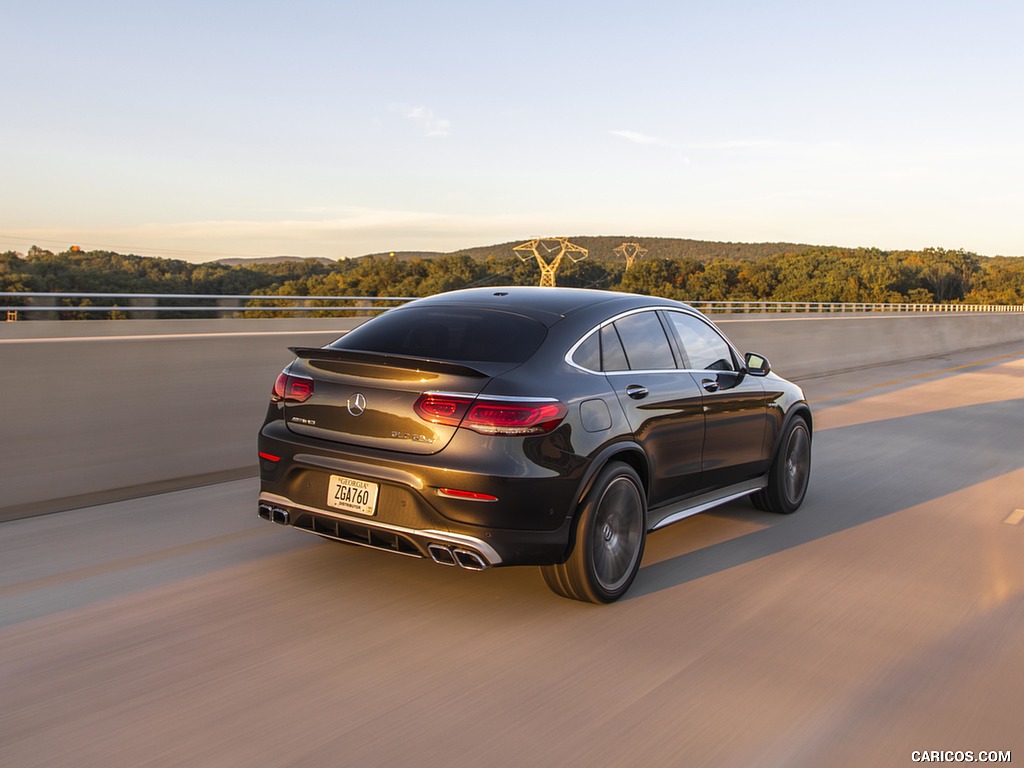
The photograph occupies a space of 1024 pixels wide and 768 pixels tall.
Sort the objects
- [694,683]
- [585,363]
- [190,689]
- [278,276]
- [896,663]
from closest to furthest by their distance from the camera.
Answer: [190,689] < [694,683] < [896,663] < [585,363] < [278,276]

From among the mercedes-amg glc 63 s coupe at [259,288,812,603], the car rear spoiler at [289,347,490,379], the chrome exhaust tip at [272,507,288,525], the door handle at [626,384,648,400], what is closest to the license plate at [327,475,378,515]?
the mercedes-amg glc 63 s coupe at [259,288,812,603]

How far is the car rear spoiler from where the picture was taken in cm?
488

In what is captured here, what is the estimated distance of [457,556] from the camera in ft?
15.7

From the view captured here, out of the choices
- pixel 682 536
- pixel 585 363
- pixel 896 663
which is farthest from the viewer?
pixel 682 536

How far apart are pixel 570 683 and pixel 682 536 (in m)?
2.70

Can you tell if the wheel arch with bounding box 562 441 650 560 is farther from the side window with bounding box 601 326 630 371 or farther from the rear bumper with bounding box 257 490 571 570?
the side window with bounding box 601 326 630 371

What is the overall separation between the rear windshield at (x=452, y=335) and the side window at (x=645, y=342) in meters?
0.65

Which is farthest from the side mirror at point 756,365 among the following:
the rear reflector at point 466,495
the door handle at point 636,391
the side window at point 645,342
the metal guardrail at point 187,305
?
the metal guardrail at point 187,305

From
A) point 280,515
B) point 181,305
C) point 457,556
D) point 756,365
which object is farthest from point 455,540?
point 181,305

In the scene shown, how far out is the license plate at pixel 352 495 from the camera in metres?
4.95

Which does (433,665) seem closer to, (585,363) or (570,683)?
(570,683)

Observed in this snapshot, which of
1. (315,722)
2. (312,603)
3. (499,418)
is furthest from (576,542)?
(315,722)

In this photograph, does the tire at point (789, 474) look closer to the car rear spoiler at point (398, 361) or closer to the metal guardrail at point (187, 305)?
the car rear spoiler at point (398, 361)

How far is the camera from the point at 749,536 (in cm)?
679
